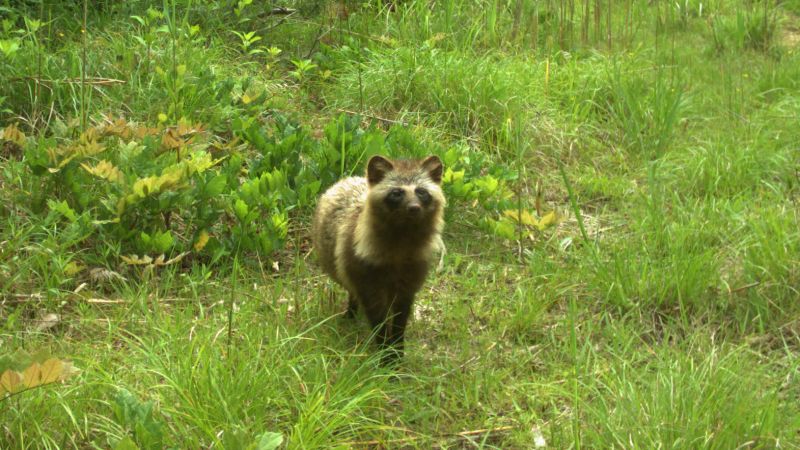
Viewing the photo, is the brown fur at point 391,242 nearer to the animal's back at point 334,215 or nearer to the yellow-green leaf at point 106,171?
the animal's back at point 334,215

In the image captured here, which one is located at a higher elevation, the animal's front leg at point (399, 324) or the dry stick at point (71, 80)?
the dry stick at point (71, 80)

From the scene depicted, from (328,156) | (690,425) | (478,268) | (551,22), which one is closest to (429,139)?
(328,156)

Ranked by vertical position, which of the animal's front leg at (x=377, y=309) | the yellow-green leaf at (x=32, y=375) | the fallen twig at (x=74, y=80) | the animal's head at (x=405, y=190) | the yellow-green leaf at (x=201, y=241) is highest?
the fallen twig at (x=74, y=80)

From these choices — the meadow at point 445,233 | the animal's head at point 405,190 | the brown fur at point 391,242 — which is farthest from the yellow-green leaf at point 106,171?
the animal's head at point 405,190

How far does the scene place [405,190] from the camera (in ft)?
13.9

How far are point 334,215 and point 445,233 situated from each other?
977 millimetres

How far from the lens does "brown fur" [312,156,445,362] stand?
4242mm

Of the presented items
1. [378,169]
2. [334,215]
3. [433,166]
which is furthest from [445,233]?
[378,169]

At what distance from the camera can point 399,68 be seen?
257 inches

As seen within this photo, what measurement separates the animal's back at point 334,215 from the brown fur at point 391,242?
8cm

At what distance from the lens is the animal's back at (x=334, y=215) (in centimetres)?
459

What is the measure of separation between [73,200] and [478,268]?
217cm

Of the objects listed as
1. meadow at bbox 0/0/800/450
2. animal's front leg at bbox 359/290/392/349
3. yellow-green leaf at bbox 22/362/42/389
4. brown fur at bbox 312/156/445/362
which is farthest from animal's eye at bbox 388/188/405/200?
yellow-green leaf at bbox 22/362/42/389

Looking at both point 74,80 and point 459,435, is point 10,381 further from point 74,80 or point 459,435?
point 74,80
